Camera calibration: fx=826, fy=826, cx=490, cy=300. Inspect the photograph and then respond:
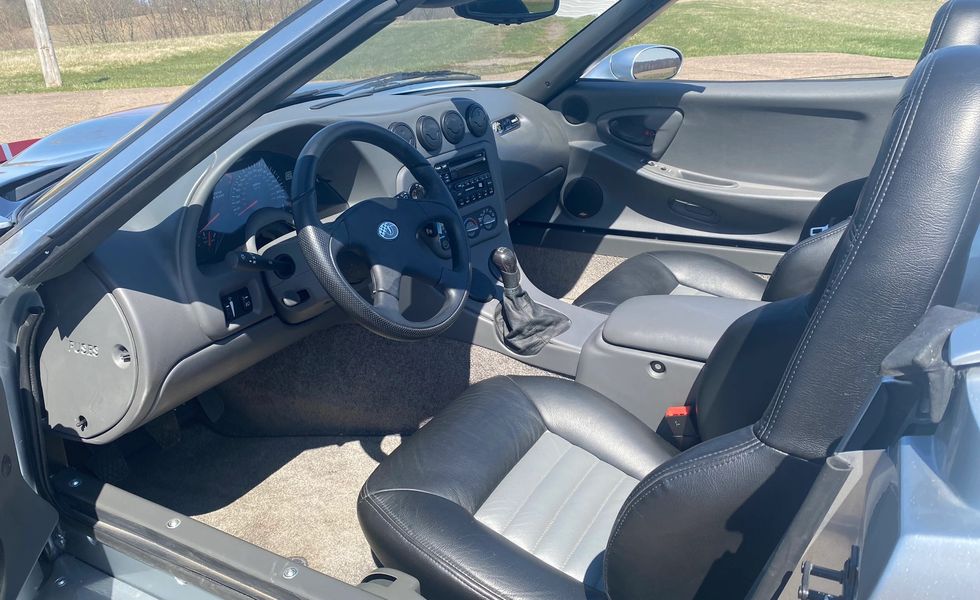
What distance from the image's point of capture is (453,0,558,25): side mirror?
204 centimetres

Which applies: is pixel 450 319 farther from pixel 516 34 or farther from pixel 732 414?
pixel 516 34

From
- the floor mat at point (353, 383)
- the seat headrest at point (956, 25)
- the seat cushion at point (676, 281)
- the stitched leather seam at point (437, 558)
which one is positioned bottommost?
the floor mat at point (353, 383)

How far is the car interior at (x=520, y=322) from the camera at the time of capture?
3.53ft

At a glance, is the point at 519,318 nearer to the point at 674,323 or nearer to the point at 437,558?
the point at 674,323

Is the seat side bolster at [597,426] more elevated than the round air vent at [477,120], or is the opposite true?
the round air vent at [477,120]

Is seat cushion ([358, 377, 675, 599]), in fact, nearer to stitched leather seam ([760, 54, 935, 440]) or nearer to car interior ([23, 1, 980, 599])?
car interior ([23, 1, 980, 599])

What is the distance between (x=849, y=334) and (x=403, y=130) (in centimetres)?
174

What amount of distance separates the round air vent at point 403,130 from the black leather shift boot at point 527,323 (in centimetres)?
55

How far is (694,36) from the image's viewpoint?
3.47 meters

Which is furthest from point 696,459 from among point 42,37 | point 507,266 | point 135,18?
point 42,37

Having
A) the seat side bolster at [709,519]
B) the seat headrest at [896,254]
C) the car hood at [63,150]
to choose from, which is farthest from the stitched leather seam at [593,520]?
the car hood at [63,150]

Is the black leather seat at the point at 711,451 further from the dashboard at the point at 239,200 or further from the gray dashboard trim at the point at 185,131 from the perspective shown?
the gray dashboard trim at the point at 185,131

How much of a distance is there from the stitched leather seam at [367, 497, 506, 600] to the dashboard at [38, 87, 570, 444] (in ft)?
1.82

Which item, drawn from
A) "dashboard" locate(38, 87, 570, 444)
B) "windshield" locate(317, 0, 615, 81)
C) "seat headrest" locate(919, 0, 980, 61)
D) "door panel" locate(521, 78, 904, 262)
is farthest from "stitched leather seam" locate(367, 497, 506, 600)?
"door panel" locate(521, 78, 904, 262)
